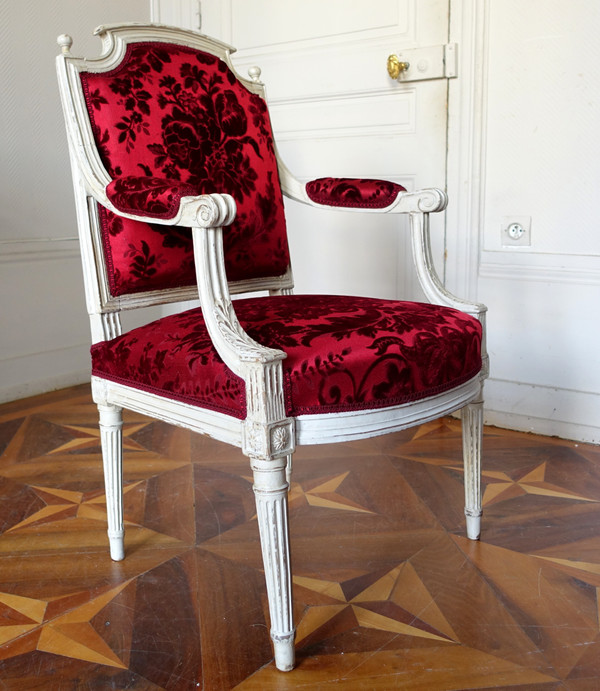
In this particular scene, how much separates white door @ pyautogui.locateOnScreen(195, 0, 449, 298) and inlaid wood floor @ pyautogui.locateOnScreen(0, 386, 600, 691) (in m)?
0.68

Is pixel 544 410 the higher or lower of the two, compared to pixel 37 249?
lower

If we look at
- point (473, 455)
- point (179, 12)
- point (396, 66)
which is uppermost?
point (179, 12)

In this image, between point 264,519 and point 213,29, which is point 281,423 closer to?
point 264,519

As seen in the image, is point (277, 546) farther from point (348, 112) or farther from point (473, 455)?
point (348, 112)

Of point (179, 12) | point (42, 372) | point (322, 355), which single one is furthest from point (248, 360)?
point (179, 12)

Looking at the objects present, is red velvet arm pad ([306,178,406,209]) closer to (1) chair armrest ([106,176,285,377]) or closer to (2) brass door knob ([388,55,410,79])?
(1) chair armrest ([106,176,285,377])

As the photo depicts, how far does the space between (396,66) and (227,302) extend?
1.45 m

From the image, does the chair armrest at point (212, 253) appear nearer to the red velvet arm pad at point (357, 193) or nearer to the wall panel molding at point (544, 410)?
the red velvet arm pad at point (357, 193)

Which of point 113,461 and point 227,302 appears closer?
point 227,302

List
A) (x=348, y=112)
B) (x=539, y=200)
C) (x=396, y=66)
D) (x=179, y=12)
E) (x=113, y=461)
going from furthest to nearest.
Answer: (x=179, y=12)
(x=348, y=112)
(x=396, y=66)
(x=539, y=200)
(x=113, y=461)

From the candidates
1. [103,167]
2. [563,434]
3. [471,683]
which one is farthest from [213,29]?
[471,683]

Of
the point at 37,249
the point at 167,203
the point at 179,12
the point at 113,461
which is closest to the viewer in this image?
the point at 167,203

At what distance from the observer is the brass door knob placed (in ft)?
7.30

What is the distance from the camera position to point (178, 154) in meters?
1.38
